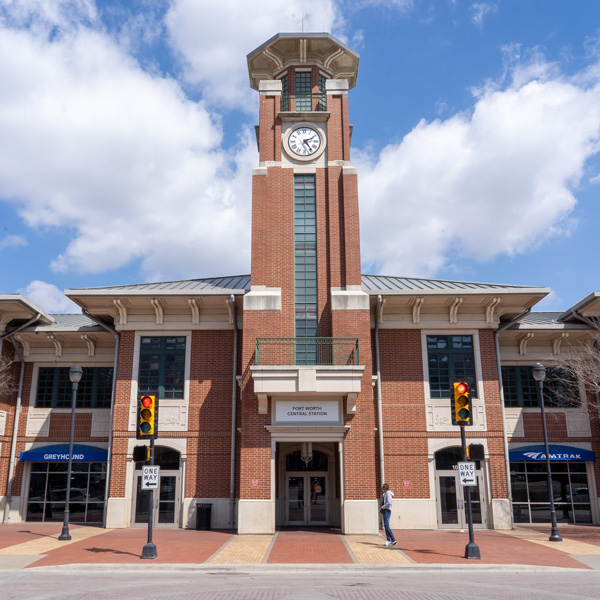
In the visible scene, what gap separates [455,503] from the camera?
20766mm

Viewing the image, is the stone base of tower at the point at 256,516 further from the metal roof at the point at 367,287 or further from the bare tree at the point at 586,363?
the bare tree at the point at 586,363

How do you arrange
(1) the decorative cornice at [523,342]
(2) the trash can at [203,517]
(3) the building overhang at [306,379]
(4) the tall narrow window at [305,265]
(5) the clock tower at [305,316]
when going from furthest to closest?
(1) the decorative cornice at [523,342], (4) the tall narrow window at [305,265], (2) the trash can at [203,517], (5) the clock tower at [305,316], (3) the building overhang at [306,379]

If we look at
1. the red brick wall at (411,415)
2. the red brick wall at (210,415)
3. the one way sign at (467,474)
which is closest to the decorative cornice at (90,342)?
the red brick wall at (210,415)

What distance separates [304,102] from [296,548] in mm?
16708

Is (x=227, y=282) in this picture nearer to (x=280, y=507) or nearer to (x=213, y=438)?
(x=213, y=438)

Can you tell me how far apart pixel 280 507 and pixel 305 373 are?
569 centimetres

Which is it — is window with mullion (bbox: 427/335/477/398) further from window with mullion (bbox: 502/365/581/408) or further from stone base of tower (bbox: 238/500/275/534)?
stone base of tower (bbox: 238/500/275/534)

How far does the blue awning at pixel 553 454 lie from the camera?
21.6 meters

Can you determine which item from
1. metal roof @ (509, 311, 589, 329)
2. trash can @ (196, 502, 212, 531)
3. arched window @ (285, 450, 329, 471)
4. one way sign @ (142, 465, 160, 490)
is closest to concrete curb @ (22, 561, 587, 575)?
one way sign @ (142, 465, 160, 490)

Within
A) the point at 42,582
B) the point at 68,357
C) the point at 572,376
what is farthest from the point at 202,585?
the point at 572,376

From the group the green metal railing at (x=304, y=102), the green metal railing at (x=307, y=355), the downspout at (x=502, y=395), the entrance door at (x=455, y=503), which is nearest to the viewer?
the green metal railing at (x=307, y=355)

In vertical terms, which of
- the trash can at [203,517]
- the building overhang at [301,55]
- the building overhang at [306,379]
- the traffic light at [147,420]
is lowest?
the trash can at [203,517]

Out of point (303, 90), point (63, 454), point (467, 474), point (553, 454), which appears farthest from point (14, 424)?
point (553, 454)

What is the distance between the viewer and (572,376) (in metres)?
22.5
